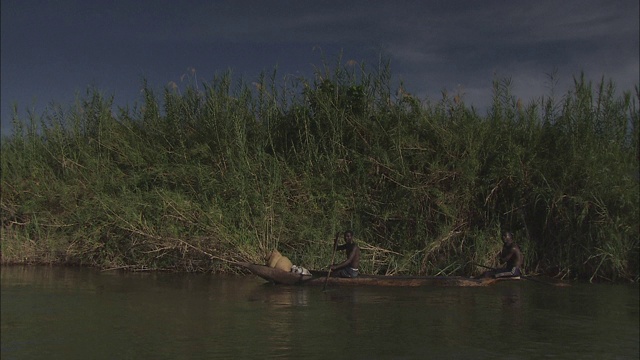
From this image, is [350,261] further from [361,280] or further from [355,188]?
[355,188]

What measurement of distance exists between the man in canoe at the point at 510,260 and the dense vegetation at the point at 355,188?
0.66 m

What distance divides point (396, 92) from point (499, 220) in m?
2.94

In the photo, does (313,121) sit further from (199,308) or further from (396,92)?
(199,308)

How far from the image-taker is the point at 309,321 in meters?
7.27

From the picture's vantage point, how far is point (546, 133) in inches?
431

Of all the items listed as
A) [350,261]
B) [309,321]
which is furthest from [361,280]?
[309,321]

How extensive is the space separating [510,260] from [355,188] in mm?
3066

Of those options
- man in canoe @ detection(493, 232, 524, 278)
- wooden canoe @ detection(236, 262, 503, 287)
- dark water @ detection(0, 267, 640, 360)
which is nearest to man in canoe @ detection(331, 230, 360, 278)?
wooden canoe @ detection(236, 262, 503, 287)

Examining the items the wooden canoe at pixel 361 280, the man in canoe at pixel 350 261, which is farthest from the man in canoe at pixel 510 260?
the man in canoe at pixel 350 261

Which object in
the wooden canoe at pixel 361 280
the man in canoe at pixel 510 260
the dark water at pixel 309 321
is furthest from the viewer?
the man in canoe at pixel 510 260

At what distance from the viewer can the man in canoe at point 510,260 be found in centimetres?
952

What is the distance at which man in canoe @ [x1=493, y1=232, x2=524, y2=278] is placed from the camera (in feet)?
Result: 31.2

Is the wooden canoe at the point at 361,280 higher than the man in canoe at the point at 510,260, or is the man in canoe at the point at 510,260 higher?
the man in canoe at the point at 510,260

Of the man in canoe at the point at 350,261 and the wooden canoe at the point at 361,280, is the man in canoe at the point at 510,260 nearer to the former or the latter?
the wooden canoe at the point at 361,280
